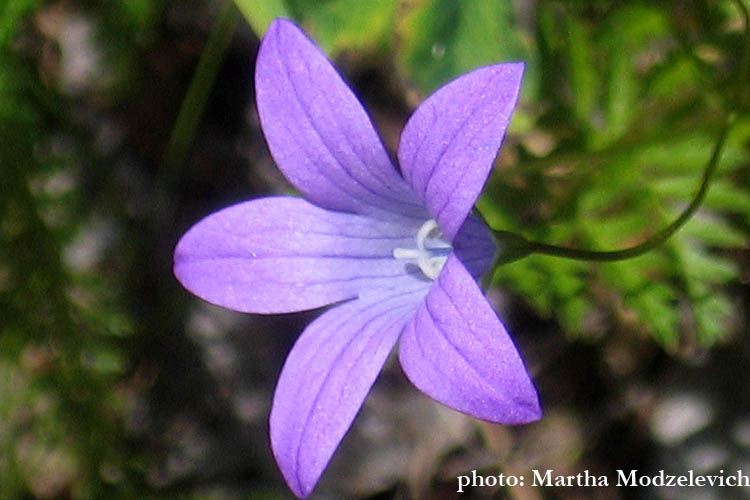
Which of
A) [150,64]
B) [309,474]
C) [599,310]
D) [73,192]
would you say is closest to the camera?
[309,474]

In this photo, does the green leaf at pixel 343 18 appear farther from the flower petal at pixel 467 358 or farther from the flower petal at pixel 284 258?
the flower petal at pixel 467 358

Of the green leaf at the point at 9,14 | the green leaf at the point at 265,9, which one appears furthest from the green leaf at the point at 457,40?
the green leaf at the point at 9,14

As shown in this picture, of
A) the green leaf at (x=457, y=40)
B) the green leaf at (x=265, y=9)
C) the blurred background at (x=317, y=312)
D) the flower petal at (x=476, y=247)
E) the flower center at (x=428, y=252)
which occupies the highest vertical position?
the green leaf at (x=265, y=9)

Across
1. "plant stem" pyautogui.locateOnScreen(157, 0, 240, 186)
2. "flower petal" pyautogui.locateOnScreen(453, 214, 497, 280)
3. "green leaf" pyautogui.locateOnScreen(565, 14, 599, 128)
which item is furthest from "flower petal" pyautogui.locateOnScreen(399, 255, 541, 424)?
"plant stem" pyautogui.locateOnScreen(157, 0, 240, 186)

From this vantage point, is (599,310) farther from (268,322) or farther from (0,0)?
(0,0)

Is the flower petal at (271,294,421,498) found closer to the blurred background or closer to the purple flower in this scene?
the purple flower

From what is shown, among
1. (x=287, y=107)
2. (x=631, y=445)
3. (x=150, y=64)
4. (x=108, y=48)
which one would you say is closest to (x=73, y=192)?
(x=108, y=48)
